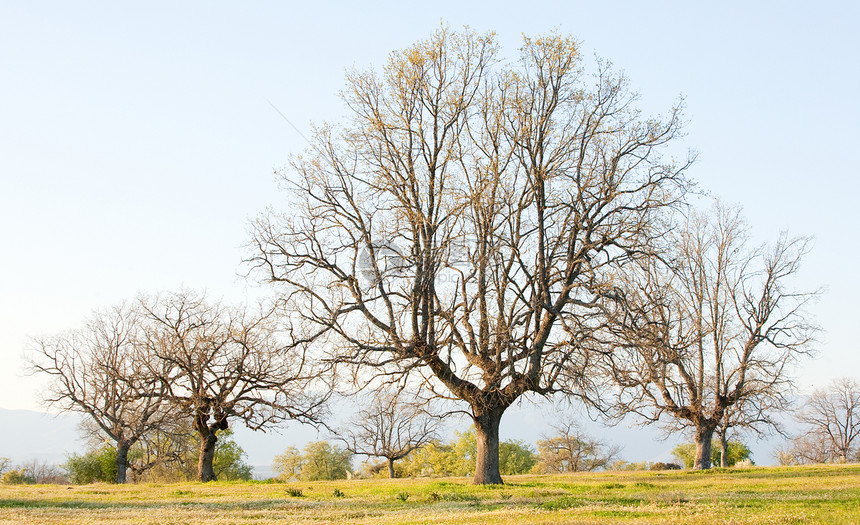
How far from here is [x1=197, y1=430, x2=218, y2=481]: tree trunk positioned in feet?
101

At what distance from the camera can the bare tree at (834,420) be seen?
59.6 metres

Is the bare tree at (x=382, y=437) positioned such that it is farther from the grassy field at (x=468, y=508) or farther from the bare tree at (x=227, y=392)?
the grassy field at (x=468, y=508)

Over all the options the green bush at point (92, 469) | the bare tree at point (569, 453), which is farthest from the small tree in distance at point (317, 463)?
the green bush at point (92, 469)

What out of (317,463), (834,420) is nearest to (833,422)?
(834,420)

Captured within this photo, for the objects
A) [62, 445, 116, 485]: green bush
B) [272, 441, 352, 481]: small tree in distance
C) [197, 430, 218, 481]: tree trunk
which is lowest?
[272, 441, 352, 481]: small tree in distance

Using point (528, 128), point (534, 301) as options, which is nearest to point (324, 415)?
point (534, 301)

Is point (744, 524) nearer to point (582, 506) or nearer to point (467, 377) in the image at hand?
point (582, 506)

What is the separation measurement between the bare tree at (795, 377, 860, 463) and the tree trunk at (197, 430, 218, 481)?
51.3 meters

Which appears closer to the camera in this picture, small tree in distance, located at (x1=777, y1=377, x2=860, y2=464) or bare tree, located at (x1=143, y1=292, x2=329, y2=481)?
bare tree, located at (x1=143, y1=292, x2=329, y2=481)

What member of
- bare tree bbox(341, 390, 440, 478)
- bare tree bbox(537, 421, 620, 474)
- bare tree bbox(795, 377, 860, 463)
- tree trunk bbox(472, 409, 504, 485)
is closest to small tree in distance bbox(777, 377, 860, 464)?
bare tree bbox(795, 377, 860, 463)

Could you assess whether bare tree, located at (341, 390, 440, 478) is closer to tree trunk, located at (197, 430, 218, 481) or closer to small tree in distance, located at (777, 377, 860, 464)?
tree trunk, located at (197, 430, 218, 481)

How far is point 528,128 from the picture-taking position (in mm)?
20875

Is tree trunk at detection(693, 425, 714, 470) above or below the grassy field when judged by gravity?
below

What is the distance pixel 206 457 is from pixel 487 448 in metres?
16.4
